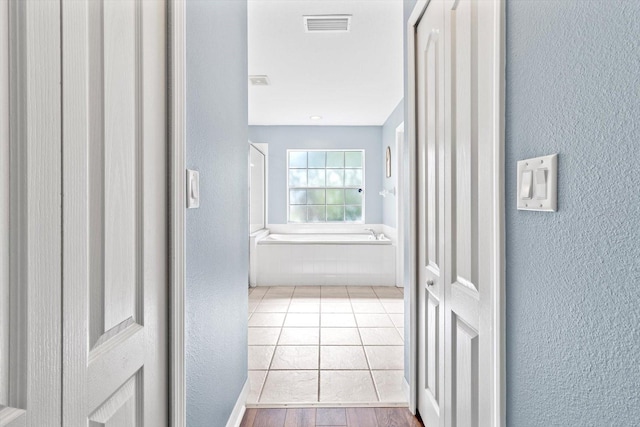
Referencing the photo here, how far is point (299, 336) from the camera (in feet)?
10.2

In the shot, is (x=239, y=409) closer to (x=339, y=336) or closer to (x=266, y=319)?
(x=339, y=336)

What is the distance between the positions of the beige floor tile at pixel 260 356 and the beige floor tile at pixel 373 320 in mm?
899

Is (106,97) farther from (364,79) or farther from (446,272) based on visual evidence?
(364,79)

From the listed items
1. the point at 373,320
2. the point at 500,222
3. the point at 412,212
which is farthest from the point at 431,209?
the point at 373,320

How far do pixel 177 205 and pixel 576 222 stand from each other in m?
0.91

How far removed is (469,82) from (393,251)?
3.94 metres

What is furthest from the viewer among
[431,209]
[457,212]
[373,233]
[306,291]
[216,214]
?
[373,233]

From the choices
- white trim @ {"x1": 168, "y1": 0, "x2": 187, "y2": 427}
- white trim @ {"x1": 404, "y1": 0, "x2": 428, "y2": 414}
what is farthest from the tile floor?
white trim @ {"x1": 168, "y1": 0, "x2": 187, "y2": 427}

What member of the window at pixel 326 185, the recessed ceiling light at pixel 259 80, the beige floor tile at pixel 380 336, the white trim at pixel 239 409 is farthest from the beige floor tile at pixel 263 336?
the window at pixel 326 185

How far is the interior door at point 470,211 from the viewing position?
1.03 m

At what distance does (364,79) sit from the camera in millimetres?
3959

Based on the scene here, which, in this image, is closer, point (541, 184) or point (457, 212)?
point (541, 184)

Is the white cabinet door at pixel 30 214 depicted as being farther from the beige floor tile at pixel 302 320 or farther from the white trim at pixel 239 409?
the beige floor tile at pixel 302 320

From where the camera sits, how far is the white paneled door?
1038 mm
